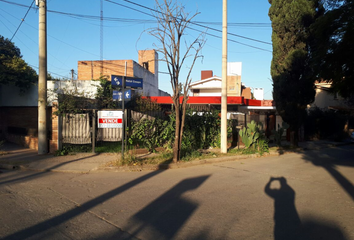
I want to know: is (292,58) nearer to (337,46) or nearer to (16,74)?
(337,46)

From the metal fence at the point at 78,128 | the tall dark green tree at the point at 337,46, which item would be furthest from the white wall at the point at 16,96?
the tall dark green tree at the point at 337,46

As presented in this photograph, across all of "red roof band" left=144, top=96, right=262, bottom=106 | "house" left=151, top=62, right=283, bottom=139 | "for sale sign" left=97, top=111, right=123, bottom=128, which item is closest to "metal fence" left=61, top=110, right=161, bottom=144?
"for sale sign" left=97, top=111, right=123, bottom=128

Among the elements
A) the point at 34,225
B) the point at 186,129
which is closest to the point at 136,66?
the point at 186,129

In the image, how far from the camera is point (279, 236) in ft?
14.8

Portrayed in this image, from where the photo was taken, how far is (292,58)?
51.7ft

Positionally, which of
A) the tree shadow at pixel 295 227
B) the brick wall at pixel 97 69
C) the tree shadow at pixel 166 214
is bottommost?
the tree shadow at pixel 166 214

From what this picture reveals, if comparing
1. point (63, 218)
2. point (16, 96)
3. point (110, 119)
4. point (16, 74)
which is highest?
point (16, 74)

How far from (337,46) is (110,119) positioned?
8539 millimetres

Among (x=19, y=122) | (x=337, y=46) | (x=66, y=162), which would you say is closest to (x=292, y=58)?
(x=337, y=46)

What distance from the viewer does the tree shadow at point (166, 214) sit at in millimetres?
4754

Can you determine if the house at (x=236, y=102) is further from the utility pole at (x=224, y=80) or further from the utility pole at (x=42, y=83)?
the utility pole at (x=42, y=83)

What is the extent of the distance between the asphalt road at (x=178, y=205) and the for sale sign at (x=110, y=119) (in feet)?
8.90

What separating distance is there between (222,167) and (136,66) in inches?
590

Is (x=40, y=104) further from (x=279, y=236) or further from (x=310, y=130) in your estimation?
(x=310, y=130)
